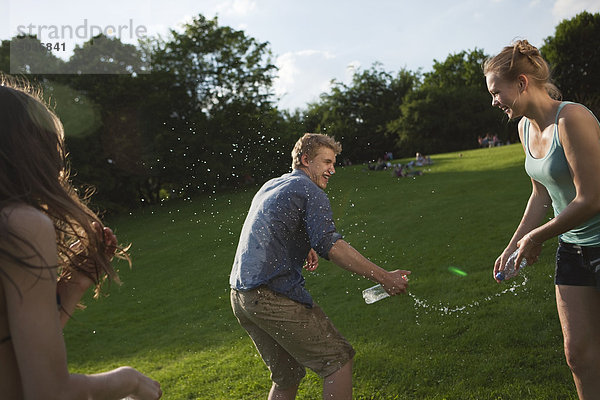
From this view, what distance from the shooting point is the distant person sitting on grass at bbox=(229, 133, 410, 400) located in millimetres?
3443

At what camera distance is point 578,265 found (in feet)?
10.9

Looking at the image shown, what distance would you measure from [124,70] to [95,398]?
3914 cm

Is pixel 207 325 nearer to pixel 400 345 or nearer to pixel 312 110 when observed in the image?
pixel 400 345

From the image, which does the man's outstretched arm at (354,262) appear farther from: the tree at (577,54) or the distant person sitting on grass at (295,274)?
the tree at (577,54)

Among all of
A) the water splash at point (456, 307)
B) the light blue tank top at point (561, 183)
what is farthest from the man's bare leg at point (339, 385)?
the water splash at point (456, 307)

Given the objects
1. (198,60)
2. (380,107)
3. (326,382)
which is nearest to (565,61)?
(380,107)

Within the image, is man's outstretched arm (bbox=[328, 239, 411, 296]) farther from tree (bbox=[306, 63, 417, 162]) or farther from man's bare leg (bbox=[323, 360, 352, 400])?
tree (bbox=[306, 63, 417, 162])

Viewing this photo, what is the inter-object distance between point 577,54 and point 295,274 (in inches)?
2248

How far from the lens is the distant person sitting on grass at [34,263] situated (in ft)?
4.71

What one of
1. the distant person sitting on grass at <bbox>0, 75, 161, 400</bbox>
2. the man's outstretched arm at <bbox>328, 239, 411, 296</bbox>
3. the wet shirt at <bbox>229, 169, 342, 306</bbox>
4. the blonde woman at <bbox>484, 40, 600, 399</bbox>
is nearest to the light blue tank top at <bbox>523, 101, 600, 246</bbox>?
the blonde woman at <bbox>484, 40, 600, 399</bbox>

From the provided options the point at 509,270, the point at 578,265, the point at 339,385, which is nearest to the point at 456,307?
the point at 509,270

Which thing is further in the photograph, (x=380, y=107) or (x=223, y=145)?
(x=380, y=107)

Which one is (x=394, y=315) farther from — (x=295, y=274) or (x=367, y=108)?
(x=367, y=108)

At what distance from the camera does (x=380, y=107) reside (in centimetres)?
6794
